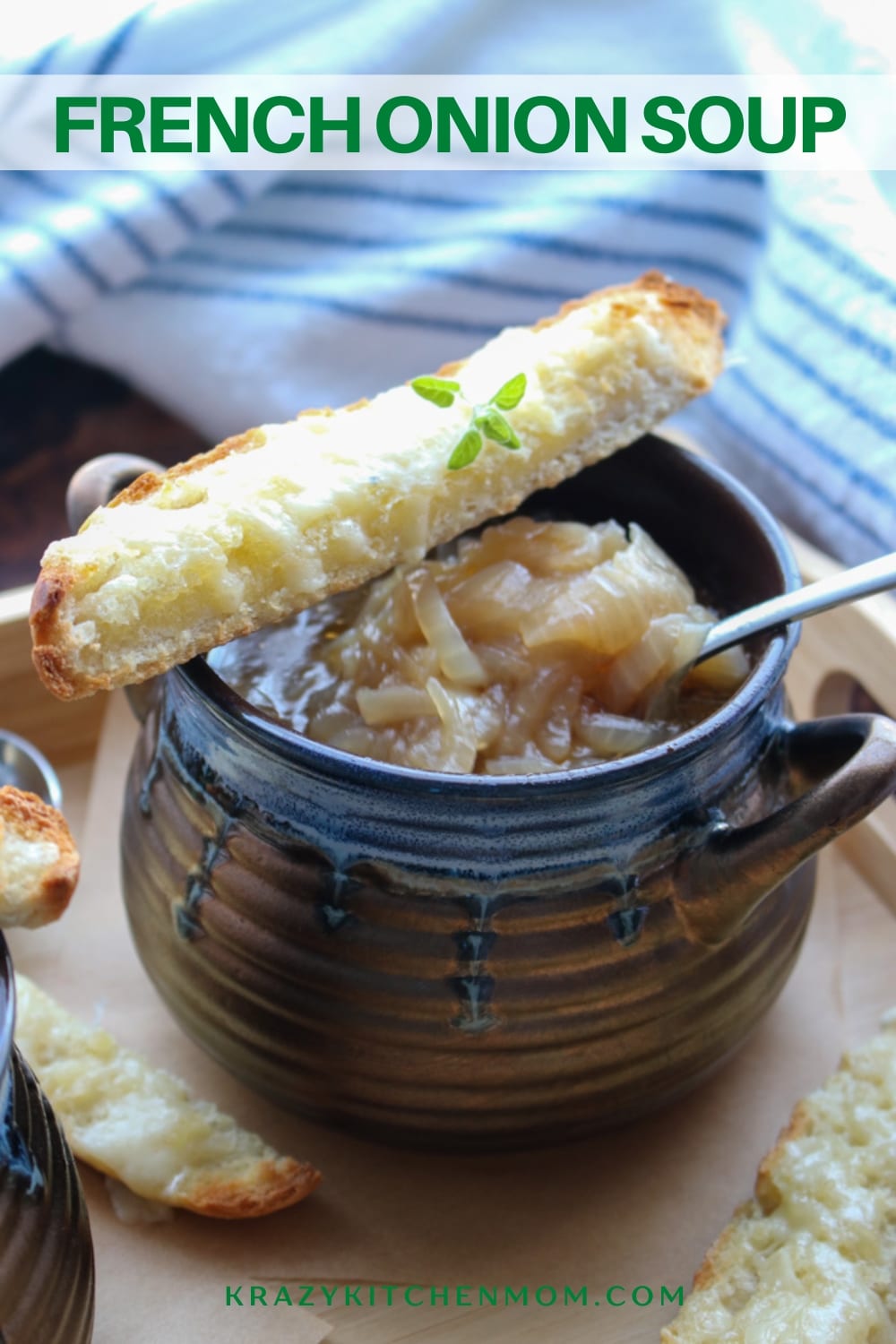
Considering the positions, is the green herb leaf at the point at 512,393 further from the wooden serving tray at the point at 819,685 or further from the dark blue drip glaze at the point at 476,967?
the wooden serving tray at the point at 819,685

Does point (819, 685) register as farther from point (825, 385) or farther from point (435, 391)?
point (435, 391)

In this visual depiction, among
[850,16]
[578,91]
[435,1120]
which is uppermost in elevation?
[850,16]

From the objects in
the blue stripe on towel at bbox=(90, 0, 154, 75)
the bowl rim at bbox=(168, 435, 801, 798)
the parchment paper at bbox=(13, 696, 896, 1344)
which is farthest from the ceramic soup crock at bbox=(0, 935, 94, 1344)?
the blue stripe on towel at bbox=(90, 0, 154, 75)

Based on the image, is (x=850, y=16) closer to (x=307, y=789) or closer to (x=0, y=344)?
(x=0, y=344)

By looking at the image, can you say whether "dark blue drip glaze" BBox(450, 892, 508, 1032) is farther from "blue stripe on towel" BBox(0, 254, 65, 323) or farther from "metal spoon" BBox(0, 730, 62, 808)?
"blue stripe on towel" BBox(0, 254, 65, 323)

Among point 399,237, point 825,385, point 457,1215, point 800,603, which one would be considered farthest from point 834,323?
point 457,1215

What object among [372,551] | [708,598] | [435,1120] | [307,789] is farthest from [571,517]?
[435,1120]
